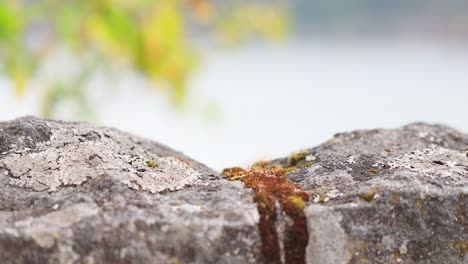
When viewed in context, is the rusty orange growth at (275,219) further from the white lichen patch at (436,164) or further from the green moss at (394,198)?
the white lichen patch at (436,164)

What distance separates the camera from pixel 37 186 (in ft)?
4.03

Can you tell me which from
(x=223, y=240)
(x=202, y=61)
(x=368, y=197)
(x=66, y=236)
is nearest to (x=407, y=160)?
(x=368, y=197)

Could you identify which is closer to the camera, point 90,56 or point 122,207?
point 122,207

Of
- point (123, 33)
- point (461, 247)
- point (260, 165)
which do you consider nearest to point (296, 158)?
point (260, 165)

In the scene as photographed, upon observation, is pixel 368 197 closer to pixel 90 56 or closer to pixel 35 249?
pixel 35 249

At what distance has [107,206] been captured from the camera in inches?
44.9

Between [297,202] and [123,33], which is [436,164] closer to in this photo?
[297,202]

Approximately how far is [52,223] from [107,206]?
0.10 meters

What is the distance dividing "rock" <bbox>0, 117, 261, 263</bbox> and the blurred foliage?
10.7ft

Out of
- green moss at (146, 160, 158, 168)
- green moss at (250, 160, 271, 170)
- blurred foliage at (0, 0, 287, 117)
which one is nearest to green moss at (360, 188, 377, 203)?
green moss at (250, 160, 271, 170)

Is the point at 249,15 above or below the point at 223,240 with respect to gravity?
above

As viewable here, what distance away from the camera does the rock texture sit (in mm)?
1086

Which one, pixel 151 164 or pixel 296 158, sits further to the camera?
pixel 296 158

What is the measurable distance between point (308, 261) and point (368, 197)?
0.56 ft
